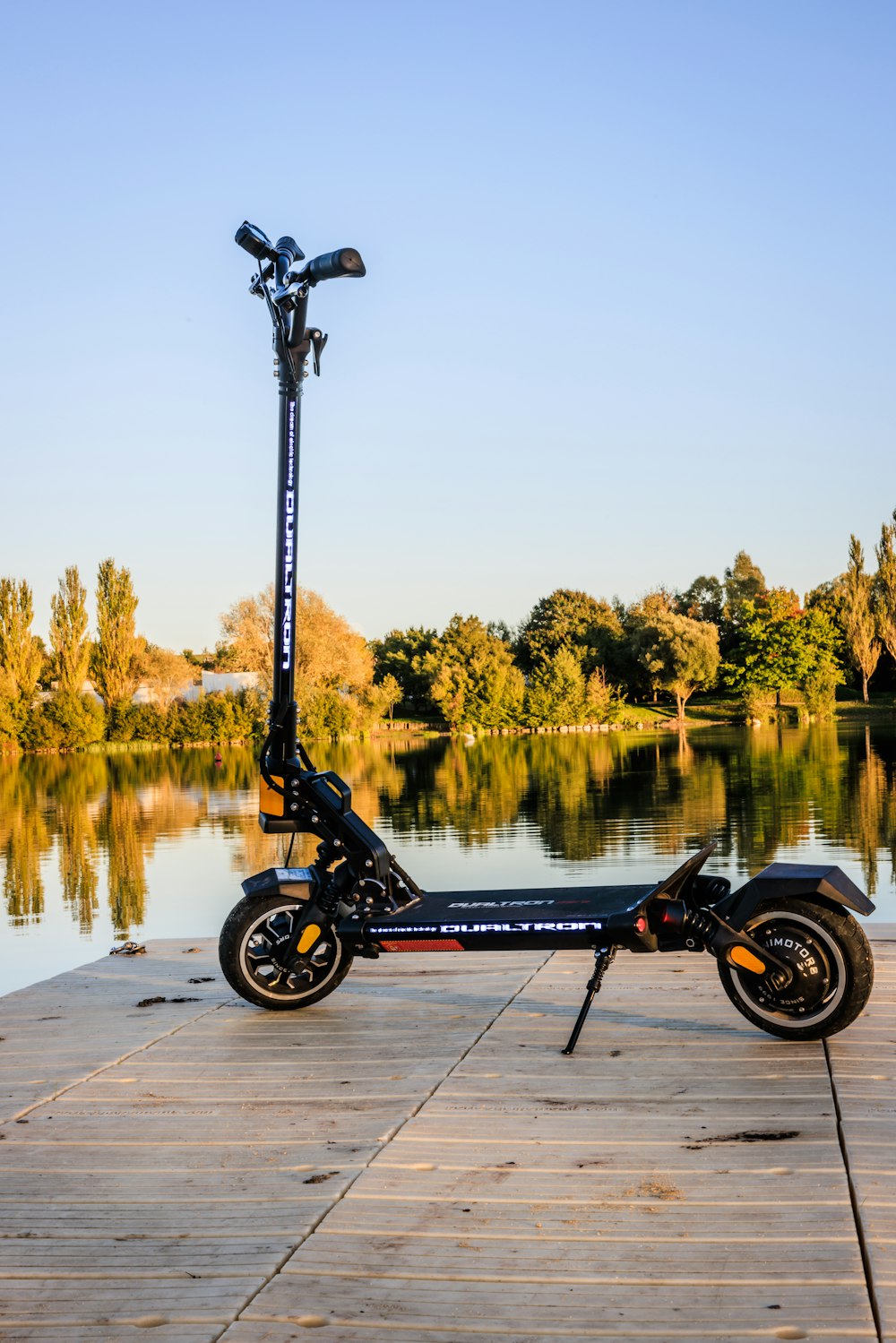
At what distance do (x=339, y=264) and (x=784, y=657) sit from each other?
189 ft

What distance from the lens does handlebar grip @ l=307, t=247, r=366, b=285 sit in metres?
5.09

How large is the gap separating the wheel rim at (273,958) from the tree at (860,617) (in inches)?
2309

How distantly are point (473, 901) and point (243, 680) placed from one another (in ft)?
186

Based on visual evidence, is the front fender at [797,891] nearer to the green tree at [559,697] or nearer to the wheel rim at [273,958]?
the wheel rim at [273,958]

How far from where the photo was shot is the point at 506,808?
22.1 metres

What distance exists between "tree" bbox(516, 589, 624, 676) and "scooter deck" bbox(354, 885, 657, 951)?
60469 millimetres

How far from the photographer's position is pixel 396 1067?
161 inches

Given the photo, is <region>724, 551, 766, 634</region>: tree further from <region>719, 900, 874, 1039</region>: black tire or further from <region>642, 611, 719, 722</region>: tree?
<region>719, 900, 874, 1039</region>: black tire

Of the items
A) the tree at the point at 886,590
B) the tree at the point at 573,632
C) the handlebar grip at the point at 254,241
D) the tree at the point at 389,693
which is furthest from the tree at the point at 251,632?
the handlebar grip at the point at 254,241

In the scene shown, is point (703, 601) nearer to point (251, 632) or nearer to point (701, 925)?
point (251, 632)

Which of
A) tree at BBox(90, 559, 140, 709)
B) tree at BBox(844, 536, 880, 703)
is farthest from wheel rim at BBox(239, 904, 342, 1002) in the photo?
tree at BBox(844, 536, 880, 703)

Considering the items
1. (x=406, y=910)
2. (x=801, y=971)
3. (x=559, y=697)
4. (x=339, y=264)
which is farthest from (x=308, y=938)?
(x=559, y=697)

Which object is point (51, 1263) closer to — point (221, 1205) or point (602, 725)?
point (221, 1205)

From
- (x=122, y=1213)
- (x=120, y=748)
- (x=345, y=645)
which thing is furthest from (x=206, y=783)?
(x=122, y=1213)
